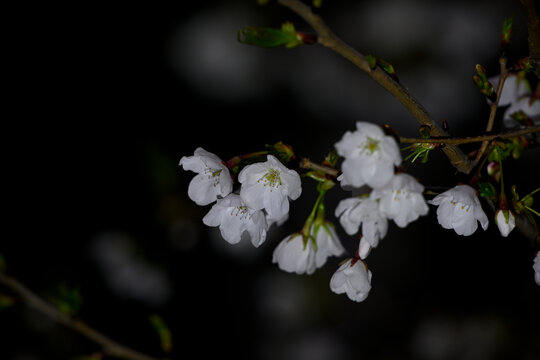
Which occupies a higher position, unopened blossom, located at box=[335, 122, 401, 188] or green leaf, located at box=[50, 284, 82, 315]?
unopened blossom, located at box=[335, 122, 401, 188]

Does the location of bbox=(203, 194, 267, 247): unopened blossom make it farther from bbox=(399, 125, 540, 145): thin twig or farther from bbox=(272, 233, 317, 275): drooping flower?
bbox=(399, 125, 540, 145): thin twig

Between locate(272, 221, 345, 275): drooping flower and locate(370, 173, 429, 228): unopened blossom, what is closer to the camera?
locate(370, 173, 429, 228): unopened blossom

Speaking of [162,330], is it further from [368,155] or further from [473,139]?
[473,139]

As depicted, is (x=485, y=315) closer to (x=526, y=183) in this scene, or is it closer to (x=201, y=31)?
(x=526, y=183)

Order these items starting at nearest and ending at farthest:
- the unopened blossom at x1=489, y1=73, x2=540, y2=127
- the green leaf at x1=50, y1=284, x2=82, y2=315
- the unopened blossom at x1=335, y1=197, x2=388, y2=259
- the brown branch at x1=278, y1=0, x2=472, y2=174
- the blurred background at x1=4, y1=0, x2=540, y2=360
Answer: the brown branch at x1=278, y1=0, x2=472, y2=174 → the unopened blossom at x1=335, y1=197, x2=388, y2=259 → the unopened blossom at x1=489, y1=73, x2=540, y2=127 → the green leaf at x1=50, y1=284, x2=82, y2=315 → the blurred background at x1=4, y1=0, x2=540, y2=360

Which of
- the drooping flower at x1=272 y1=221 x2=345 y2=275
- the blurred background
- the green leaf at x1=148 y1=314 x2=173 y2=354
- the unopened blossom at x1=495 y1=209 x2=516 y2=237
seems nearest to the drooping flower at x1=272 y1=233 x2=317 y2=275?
the drooping flower at x1=272 y1=221 x2=345 y2=275

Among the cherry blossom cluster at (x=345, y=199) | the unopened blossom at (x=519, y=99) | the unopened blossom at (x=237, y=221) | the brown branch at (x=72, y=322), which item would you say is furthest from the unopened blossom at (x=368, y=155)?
the brown branch at (x=72, y=322)

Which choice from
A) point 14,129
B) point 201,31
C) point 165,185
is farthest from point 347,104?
point 14,129
